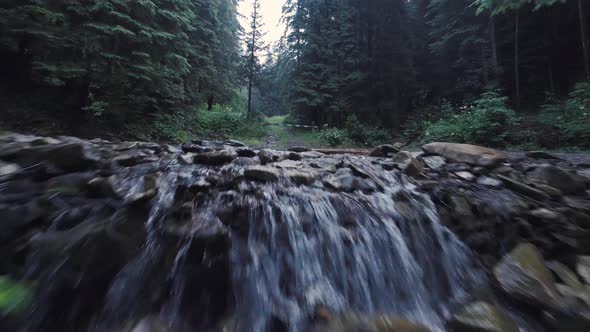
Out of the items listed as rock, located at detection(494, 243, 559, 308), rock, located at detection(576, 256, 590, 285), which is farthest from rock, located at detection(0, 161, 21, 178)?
rock, located at detection(576, 256, 590, 285)

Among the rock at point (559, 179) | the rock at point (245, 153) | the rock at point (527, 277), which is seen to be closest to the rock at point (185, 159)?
the rock at point (245, 153)

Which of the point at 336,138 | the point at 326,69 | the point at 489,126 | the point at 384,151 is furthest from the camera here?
the point at 326,69

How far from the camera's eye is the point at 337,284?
1.77 metres

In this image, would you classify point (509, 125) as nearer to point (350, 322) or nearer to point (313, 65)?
point (350, 322)

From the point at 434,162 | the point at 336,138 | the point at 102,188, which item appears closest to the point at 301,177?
the point at 102,188

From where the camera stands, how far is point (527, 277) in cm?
183

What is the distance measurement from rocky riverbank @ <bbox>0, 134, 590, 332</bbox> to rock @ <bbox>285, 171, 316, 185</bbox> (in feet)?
0.06

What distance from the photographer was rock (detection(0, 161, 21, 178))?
1.89 m

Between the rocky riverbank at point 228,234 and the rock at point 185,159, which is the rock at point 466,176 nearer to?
the rocky riverbank at point 228,234

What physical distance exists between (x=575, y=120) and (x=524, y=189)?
293 inches

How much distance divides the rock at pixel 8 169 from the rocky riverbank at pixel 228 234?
0.01 m

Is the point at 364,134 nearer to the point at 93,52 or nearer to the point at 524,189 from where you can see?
the point at 524,189

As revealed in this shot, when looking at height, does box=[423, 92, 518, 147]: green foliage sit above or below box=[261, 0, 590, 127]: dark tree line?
below

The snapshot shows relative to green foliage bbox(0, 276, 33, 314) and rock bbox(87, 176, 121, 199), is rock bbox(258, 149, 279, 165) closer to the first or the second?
rock bbox(87, 176, 121, 199)
